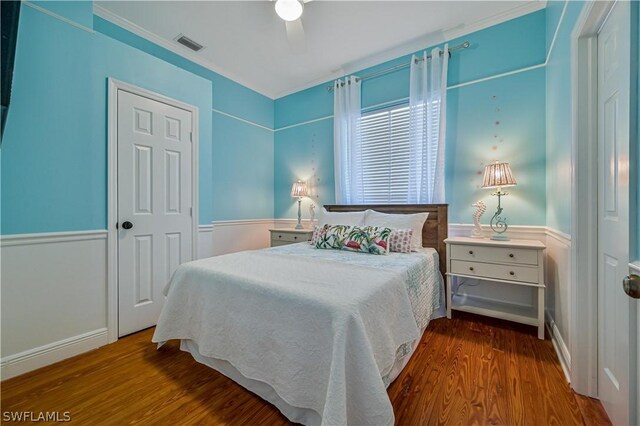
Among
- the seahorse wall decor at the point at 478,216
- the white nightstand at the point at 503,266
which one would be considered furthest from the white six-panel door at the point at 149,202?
the seahorse wall decor at the point at 478,216

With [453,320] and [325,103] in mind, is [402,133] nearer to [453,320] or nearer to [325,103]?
[325,103]

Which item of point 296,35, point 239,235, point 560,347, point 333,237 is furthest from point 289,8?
point 560,347

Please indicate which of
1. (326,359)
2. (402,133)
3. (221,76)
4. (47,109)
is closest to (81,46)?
(47,109)

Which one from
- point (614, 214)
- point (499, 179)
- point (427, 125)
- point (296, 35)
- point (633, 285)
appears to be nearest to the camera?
point (633, 285)

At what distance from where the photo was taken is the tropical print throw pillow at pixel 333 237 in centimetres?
259

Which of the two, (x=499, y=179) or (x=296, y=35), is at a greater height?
(x=296, y=35)

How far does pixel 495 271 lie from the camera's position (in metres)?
2.26

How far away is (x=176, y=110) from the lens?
8.81ft

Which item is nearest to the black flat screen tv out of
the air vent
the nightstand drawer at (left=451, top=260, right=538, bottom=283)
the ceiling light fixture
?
the ceiling light fixture

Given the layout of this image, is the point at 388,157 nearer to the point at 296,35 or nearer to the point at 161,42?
the point at 296,35

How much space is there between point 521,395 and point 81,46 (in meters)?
3.84

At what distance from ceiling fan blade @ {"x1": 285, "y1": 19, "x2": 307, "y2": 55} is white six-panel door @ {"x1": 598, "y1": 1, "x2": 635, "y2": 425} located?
1838 mm

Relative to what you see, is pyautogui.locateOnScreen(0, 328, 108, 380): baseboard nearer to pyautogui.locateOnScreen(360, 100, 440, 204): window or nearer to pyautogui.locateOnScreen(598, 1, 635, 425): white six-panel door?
pyautogui.locateOnScreen(360, 100, 440, 204): window

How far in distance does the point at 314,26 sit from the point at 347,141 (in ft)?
4.34
